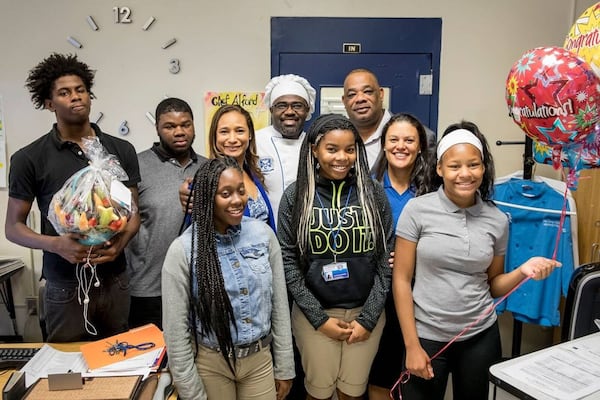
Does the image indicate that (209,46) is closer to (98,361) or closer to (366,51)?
(366,51)

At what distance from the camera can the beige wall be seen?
9.63ft

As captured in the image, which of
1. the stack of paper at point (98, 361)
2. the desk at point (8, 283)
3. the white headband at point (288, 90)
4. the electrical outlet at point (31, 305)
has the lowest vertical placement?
the electrical outlet at point (31, 305)

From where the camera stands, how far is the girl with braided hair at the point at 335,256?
1607 mm

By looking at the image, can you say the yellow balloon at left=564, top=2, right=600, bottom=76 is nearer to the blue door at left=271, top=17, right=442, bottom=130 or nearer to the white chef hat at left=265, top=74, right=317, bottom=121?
the white chef hat at left=265, top=74, right=317, bottom=121

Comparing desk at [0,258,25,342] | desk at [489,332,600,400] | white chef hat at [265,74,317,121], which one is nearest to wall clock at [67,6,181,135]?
white chef hat at [265,74,317,121]

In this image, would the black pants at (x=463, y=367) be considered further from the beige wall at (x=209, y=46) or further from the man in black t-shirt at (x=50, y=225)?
the beige wall at (x=209, y=46)

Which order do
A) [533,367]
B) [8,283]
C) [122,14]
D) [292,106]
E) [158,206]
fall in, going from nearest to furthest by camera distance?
[533,367]
[158,206]
[292,106]
[122,14]
[8,283]

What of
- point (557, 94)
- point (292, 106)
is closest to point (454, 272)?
point (557, 94)

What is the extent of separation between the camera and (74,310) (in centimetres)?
→ 171

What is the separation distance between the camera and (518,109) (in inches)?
59.7

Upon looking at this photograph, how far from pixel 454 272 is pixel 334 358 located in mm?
539

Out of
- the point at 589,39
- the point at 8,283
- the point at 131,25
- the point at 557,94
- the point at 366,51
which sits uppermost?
the point at 131,25

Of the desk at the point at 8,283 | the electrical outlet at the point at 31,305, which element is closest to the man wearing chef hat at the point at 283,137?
the desk at the point at 8,283

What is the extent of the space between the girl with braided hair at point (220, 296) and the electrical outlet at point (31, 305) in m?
2.33
